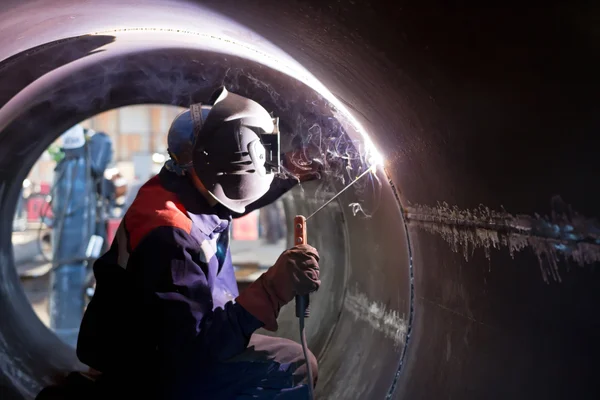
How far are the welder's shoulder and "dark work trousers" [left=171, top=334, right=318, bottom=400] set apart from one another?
0.56 metres

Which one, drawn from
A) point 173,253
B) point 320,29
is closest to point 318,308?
point 173,253

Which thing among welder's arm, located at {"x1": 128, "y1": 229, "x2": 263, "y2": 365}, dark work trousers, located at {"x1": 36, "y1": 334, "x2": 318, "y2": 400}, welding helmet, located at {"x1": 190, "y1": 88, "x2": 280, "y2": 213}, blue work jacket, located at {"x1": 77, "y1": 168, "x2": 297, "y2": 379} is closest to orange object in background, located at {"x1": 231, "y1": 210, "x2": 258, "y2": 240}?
dark work trousers, located at {"x1": 36, "y1": 334, "x2": 318, "y2": 400}

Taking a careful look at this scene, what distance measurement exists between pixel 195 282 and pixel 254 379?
1.90 ft

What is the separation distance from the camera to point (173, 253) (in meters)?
2.06

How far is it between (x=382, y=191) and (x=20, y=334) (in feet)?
6.96

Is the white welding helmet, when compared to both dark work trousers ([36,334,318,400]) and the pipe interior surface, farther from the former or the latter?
dark work trousers ([36,334,318,400])

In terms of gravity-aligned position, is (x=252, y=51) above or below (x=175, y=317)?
above

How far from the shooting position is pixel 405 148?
6.70ft

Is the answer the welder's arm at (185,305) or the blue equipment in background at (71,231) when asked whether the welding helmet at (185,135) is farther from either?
the blue equipment in background at (71,231)

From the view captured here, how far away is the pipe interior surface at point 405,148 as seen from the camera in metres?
1.16

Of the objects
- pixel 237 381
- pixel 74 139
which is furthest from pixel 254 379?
pixel 74 139

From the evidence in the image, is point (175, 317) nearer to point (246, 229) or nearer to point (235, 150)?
point (235, 150)

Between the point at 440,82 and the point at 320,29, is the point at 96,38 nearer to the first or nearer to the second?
the point at 320,29

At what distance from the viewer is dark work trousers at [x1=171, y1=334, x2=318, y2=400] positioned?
234 centimetres
